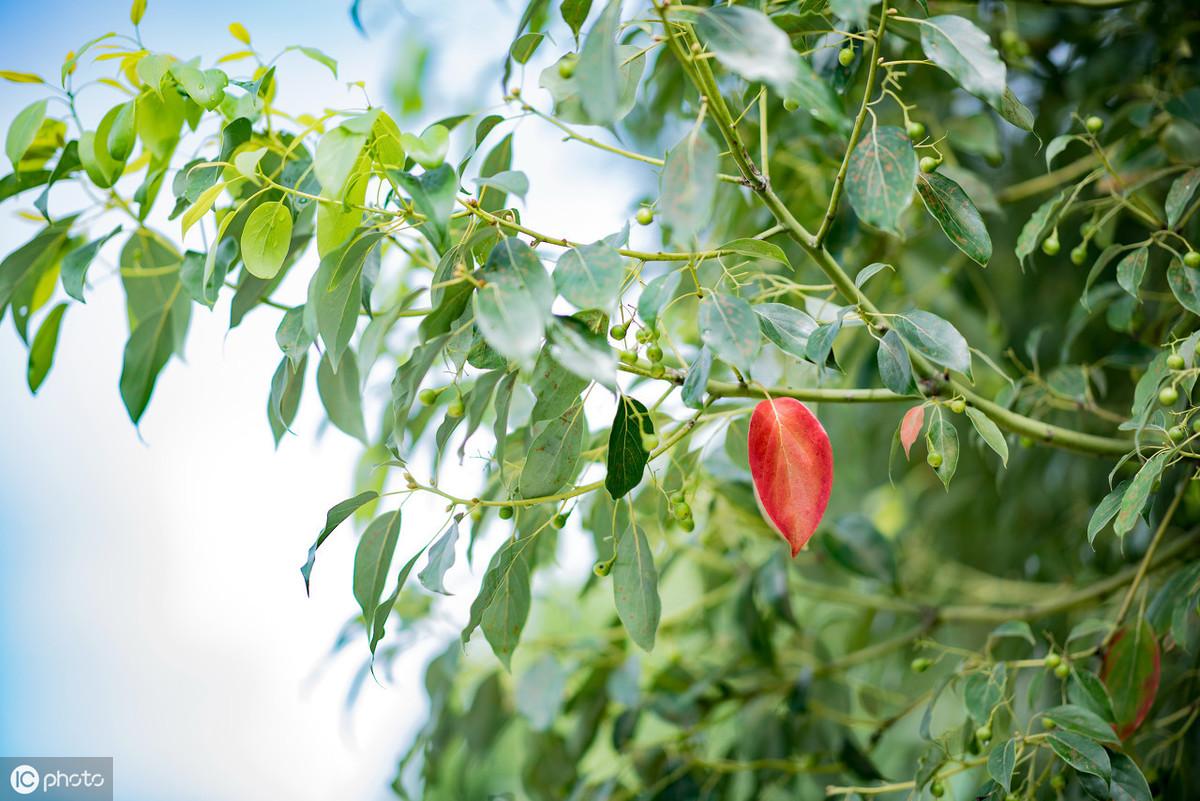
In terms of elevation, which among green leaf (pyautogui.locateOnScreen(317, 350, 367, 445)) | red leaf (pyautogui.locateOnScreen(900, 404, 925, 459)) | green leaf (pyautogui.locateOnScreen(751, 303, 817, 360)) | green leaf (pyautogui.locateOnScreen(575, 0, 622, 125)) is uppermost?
green leaf (pyautogui.locateOnScreen(575, 0, 622, 125))

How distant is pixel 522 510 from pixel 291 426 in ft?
0.54

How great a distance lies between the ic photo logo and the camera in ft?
3.99

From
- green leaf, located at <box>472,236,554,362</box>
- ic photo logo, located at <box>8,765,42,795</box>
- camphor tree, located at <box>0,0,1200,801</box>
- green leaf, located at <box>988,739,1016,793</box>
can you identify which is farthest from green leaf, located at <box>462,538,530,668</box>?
ic photo logo, located at <box>8,765,42,795</box>

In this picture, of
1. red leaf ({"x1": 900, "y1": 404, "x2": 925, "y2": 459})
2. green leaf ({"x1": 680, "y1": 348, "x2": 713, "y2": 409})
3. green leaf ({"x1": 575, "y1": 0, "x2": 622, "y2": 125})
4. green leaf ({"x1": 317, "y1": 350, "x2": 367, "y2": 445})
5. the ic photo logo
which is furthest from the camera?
the ic photo logo

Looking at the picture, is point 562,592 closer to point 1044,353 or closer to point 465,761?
point 465,761

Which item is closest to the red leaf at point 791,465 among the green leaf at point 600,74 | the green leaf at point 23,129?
the green leaf at point 600,74

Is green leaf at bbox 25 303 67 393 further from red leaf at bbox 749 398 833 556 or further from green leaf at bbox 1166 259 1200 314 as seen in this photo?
green leaf at bbox 1166 259 1200 314

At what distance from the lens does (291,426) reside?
0.65m

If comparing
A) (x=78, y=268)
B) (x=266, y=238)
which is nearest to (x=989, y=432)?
(x=266, y=238)

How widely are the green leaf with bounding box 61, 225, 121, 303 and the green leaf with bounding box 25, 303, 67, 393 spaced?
13 cm

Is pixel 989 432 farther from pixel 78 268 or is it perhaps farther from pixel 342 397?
pixel 78 268

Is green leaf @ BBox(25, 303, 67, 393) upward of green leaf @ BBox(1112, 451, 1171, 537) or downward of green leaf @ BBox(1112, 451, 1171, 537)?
upward

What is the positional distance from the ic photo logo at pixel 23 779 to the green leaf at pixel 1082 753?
45.7 inches

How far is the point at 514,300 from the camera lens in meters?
0.46
